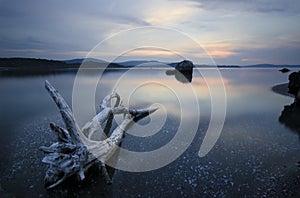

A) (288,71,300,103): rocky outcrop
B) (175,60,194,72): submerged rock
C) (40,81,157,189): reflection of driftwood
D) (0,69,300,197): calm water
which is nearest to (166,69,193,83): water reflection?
(175,60,194,72): submerged rock

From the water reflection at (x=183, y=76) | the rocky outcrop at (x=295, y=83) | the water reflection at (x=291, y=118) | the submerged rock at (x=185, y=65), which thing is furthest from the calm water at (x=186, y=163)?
the submerged rock at (x=185, y=65)

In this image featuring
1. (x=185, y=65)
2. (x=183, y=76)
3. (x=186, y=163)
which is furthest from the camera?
(x=185, y=65)

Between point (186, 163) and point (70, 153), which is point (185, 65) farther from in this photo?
point (70, 153)

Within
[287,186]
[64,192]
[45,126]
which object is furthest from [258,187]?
[45,126]

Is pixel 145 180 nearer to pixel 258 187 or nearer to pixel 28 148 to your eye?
pixel 258 187

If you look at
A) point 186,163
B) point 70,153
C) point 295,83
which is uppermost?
point 295,83

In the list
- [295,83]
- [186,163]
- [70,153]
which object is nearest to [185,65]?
[295,83]

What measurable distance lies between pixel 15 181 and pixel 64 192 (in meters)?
1.73

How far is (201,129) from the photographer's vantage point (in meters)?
10.7

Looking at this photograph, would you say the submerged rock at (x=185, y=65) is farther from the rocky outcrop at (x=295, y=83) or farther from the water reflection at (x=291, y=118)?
the water reflection at (x=291, y=118)

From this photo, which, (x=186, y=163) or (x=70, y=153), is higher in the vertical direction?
(x=70, y=153)

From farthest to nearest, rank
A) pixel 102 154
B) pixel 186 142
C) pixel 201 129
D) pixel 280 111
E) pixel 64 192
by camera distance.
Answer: pixel 280 111
pixel 201 129
pixel 186 142
pixel 102 154
pixel 64 192

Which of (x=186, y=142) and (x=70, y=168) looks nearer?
(x=70, y=168)

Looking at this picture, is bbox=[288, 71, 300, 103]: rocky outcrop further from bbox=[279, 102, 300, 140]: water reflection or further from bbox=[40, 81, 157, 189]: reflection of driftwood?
bbox=[40, 81, 157, 189]: reflection of driftwood
